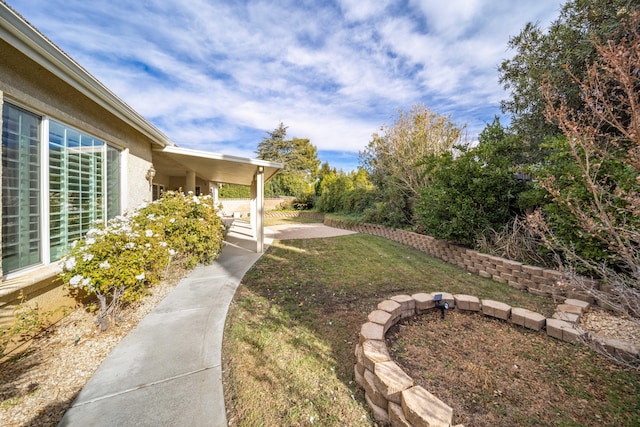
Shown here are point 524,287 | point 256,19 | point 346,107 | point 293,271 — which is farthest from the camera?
point 346,107

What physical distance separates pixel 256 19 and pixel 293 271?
340 inches

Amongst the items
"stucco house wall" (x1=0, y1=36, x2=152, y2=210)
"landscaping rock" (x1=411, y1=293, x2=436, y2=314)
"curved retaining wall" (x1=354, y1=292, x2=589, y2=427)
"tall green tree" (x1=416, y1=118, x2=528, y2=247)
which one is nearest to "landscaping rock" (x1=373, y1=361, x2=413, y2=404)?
"curved retaining wall" (x1=354, y1=292, x2=589, y2=427)

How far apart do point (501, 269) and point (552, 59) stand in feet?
19.5

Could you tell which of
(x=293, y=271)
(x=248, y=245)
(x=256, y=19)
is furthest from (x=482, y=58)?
(x=248, y=245)

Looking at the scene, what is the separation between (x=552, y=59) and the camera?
7059 mm

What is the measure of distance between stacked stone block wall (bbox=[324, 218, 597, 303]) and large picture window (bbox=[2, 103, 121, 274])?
22.3ft

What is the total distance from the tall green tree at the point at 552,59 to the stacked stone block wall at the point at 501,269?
125 inches

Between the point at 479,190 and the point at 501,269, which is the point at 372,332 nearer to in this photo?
the point at 501,269

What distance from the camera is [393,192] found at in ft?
41.7

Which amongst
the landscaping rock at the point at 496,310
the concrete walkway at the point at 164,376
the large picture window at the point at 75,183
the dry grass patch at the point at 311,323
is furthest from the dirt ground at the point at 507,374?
the large picture window at the point at 75,183

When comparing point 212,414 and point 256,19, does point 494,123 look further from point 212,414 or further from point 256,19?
point 212,414

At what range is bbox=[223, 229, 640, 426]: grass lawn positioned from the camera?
7.82 feet

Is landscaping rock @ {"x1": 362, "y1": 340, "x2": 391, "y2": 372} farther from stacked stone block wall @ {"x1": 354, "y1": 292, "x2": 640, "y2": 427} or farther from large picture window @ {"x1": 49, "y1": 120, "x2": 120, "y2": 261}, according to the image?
large picture window @ {"x1": 49, "y1": 120, "x2": 120, "y2": 261}

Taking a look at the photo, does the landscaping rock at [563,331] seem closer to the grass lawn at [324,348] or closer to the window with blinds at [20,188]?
the grass lawn at [324,348]
